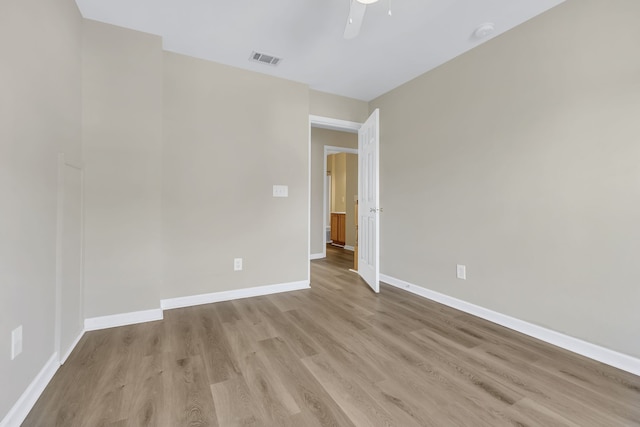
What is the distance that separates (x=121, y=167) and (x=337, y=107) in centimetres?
256

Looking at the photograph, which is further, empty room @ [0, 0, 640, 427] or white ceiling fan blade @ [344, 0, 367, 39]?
white ceiling fan blade @ [344, 0, 367, 39]

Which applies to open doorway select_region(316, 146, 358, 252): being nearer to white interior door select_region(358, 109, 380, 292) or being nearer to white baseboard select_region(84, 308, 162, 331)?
white interior door select_region(358, 109, 380, 292)

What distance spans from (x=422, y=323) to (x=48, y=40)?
10.4 feet

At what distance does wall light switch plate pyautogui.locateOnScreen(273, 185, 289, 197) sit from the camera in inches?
124

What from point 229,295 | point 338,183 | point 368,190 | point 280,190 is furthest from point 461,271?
point 338,183

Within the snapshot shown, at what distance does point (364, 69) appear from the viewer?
297cm

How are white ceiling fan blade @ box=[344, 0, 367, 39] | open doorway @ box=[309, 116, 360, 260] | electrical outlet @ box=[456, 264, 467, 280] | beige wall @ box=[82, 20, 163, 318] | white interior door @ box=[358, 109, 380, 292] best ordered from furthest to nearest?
open doorway @ box=[309, 116, 360, 260]
white interior door @ box=[358, 109, 380, 292]
electrical outlet @ box=[456, 264, 467, 280]
beige wall @ box=[82, 20, 163, 318]
white ceiling fan blade @ box=[344, 0, 367, 39]

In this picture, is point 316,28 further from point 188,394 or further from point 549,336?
point 549,336

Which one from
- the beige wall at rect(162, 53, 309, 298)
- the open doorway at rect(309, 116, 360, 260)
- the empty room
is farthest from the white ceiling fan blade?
the open doorway at rect(309, 116, 360, 260)

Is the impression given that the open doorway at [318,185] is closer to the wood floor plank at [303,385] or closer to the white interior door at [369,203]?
the white interior door at [369,203]

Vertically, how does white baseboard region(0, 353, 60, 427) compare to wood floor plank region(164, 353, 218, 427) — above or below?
above

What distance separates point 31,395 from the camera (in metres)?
1.33

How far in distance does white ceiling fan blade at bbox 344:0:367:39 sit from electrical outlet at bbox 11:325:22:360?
7.51 feet

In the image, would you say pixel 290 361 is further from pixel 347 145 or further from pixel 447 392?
pixel 347 145
